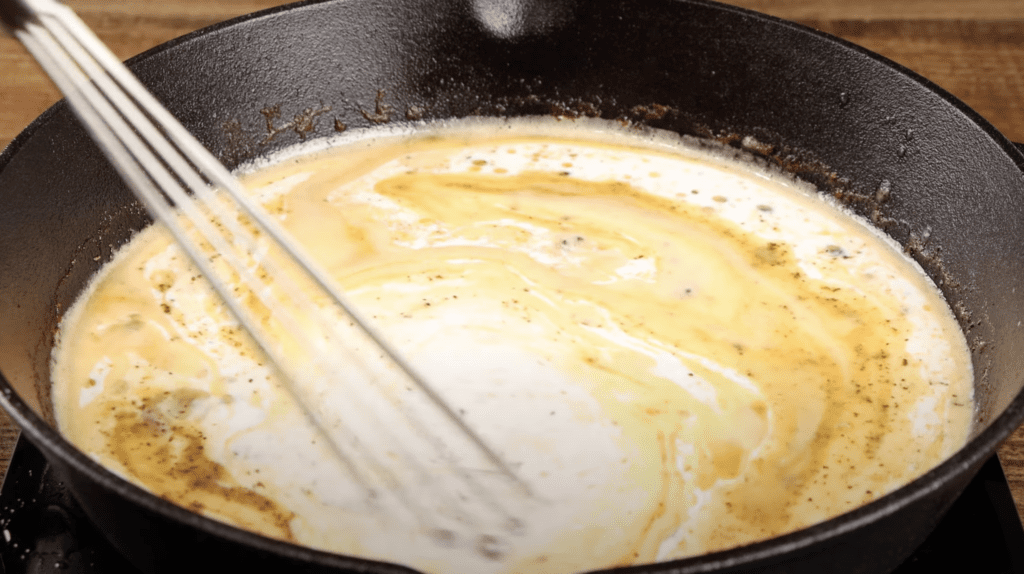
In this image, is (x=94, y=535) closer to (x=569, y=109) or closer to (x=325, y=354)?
(x=325, y=354)

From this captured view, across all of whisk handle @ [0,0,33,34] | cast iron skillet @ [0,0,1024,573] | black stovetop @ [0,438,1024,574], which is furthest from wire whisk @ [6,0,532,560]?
black stovetop @ [0,438,1024,574]

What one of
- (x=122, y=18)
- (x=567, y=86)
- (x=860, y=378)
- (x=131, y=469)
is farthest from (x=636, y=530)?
(x=122, y=18)

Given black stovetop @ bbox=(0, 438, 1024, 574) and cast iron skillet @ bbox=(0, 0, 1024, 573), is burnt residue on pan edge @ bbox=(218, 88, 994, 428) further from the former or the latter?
black stovetop @ bbox=(0, 438, 1024, 574)

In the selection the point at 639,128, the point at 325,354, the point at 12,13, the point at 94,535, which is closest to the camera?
the point at 94,535

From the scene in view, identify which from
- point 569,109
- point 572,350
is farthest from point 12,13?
point 569,109

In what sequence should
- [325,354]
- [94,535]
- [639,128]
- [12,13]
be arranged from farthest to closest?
[639,128], [325,354], [12,13], [94,535]

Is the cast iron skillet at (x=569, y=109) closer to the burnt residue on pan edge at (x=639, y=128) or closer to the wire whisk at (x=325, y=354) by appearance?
the burnt residue on pan edge at (x=639, y=128)
